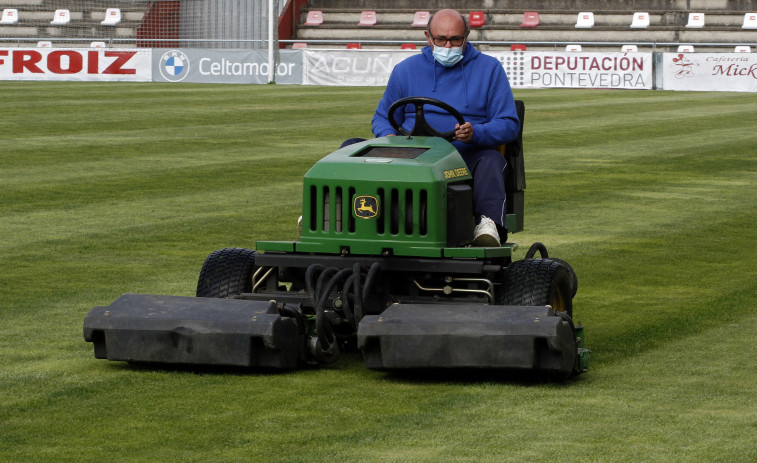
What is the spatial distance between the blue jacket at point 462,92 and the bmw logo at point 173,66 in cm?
3266

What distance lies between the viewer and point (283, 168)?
689 inches

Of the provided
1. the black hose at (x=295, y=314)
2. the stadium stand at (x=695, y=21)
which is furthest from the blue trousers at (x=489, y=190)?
the stadium stand at (x=695, y=21)

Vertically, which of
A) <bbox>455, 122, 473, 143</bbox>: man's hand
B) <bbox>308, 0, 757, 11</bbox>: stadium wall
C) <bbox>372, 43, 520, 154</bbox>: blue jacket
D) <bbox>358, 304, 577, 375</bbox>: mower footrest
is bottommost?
<bbox>358, 304, 577, 375</bbox>: mower footrest

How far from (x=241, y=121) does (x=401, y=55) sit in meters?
14.4

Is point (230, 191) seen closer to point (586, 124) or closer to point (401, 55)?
point (586, 124)

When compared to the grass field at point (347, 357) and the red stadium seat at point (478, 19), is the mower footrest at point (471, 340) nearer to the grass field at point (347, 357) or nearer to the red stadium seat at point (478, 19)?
the grass field at point (347, 357)

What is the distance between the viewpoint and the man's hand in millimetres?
7688

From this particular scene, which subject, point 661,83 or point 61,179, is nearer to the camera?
point 61,179

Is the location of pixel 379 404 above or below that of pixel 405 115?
below

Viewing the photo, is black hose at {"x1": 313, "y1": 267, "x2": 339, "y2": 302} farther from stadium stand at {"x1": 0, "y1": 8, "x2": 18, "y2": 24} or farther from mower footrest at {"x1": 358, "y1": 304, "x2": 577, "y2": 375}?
stadium stand at {"x1": 0, "y1": 8, "x2": 18, "y2": 24}

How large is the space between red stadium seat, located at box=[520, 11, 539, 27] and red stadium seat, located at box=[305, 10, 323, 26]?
23.9ft

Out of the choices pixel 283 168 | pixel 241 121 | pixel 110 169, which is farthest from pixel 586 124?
pixel 110 169

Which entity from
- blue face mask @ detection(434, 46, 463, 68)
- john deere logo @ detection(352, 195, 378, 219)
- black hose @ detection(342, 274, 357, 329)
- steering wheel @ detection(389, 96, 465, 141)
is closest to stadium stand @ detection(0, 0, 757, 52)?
blue face mask @ detection(434, 46, 463, 68)

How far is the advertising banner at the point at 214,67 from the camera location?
4012 centimetres
